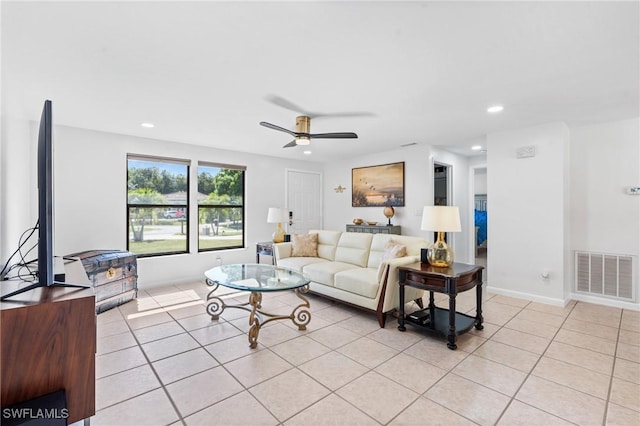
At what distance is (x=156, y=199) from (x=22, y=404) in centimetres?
420

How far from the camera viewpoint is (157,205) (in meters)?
4.80

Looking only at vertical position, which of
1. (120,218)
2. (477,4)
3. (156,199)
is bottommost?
(120,218)

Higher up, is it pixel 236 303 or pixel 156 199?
pixel 156 199

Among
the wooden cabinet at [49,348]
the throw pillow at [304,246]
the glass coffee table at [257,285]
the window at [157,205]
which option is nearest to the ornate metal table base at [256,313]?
the glass coffee table at [257,285]

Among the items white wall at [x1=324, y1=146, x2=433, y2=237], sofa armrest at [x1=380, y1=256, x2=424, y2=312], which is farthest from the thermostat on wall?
sofa armrest at [x1=380, y1=256, x2=424, y2=312]

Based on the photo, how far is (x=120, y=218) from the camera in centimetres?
436

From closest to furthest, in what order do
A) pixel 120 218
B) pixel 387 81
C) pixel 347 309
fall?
pixel 387 81, pixel 347 309, pixel 120 218

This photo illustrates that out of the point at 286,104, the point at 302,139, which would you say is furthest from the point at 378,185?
the point at 286,104

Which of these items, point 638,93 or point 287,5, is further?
point 638,93

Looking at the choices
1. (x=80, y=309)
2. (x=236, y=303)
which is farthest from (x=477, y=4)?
(x=236, y=303)

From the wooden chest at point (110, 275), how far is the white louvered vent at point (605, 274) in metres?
6.09

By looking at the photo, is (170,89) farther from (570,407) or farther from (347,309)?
(570,407)

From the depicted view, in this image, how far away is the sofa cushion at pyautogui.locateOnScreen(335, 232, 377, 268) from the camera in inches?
158

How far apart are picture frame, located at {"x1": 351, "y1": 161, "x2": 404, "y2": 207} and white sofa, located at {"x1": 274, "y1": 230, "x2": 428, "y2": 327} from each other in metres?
1.59
